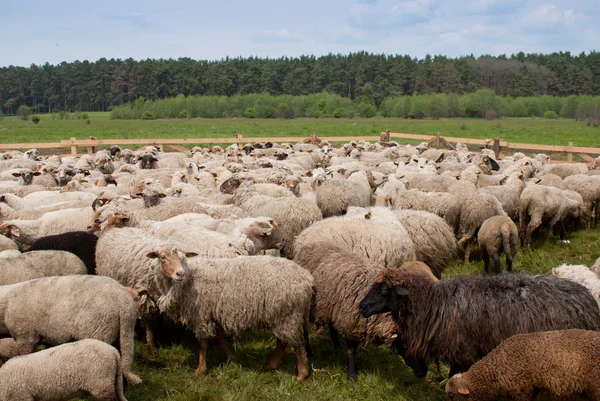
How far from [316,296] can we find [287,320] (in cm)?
57

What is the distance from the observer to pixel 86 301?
5434 millimetres

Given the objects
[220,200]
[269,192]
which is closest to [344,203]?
[269,192]

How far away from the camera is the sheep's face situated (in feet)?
15.6

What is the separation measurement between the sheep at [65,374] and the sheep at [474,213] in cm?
771

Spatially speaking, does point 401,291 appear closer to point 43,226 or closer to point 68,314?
point 68,314

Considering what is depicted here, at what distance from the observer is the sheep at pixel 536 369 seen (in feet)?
14.1

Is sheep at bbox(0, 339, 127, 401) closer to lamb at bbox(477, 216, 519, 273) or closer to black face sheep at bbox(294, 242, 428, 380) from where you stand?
black face sheep at bbox(294, 242, 428, 380)

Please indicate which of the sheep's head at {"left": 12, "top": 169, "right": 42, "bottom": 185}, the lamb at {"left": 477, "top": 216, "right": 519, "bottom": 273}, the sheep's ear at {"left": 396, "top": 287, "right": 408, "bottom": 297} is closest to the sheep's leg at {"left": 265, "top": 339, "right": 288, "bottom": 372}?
the sheep's ear at {"left": 396, "top": 287, "right": 408, "bottom": 297}

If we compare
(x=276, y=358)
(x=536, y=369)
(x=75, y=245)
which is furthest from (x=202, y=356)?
(x=536, y=369)

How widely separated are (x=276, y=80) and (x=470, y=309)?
129088 millimetres

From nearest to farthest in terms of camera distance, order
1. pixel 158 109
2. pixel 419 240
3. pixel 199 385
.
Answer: pixel 199 385
pixel 419 240
pixel 158 109

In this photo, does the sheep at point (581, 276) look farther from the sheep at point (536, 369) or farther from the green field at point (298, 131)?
the green field at point (298, 131)

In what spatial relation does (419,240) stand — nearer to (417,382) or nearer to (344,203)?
(344,203)

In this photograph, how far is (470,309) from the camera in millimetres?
5305
